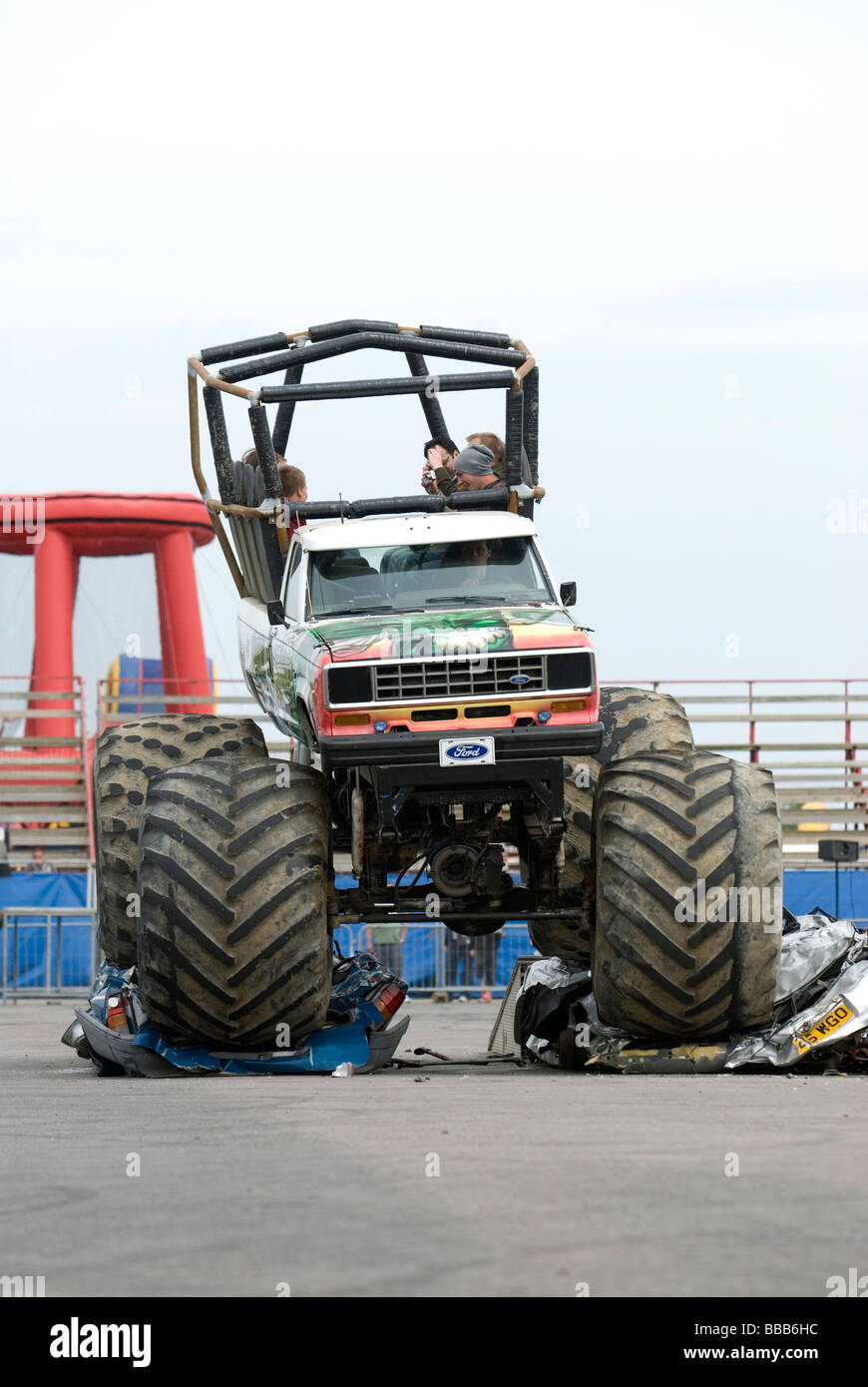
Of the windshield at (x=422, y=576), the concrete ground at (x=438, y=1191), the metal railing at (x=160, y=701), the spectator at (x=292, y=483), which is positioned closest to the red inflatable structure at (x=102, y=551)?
the metal railing at (x=160, y=701)

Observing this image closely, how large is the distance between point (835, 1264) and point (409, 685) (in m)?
5.60

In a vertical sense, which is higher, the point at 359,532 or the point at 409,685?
the point at 359,532

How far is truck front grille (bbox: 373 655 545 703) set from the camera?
31.1 feet

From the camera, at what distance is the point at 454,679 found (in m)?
9.48

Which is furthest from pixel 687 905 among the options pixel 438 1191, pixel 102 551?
pixel 102 551

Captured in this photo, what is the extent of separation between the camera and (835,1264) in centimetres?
411

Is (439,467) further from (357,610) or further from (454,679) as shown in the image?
(454,679)

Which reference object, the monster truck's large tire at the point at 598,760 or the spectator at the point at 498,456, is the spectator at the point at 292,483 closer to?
the spectator at the point at 498,456

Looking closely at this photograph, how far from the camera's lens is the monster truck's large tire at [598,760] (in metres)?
11.1

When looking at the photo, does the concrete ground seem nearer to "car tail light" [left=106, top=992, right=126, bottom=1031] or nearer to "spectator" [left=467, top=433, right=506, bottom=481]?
"car tail light" [left=106, top=992, right=126, bottom=1031]

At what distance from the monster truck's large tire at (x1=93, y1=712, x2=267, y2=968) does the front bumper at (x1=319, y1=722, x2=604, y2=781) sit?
2.53 meters

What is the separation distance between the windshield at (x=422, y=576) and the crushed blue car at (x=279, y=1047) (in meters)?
2.11
